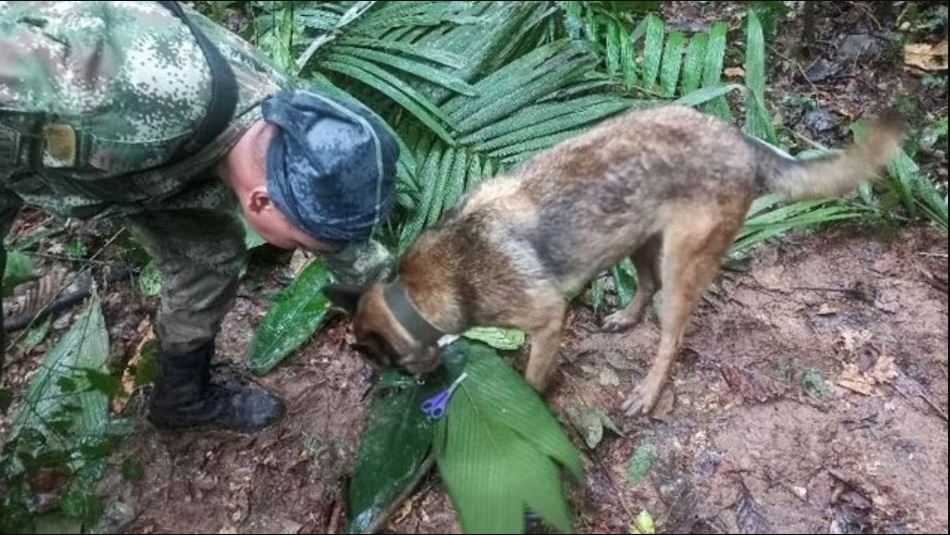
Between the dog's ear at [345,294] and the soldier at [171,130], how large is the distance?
0.49ft

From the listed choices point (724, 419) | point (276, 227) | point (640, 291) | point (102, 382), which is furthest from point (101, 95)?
point (724, 419)

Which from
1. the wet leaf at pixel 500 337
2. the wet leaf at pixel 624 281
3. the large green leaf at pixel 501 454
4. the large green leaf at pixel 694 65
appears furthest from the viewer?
the large green leaf at pixel 694 65

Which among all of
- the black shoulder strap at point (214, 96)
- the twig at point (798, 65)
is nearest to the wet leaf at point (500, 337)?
the black shoulder strap at point (214, 96)

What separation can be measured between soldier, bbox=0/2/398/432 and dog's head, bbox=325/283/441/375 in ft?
0.69

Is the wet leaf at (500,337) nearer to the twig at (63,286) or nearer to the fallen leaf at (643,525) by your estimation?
the fallen leaf at (643,525)

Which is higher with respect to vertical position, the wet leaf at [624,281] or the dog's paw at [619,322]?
the wet leaf at [624,281]

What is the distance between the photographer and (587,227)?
11.4ft

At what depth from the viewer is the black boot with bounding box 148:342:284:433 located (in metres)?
3.75

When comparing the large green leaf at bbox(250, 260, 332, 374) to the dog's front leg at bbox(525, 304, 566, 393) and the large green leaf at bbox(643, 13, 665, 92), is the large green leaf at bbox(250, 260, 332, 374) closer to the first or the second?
the dog's front leg at bbox(525, 304, 566, 393)

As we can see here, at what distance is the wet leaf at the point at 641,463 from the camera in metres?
3.54

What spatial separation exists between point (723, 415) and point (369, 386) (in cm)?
167

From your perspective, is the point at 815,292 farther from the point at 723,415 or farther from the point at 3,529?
the point at 3,529

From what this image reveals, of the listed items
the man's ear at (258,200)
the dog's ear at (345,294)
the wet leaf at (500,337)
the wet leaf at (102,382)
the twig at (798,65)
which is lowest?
the wet leaf at (500,337)

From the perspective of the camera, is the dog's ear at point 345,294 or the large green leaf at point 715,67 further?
the large green leaf at point 715,67
